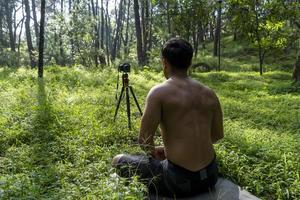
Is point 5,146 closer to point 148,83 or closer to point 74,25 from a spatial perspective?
point 148,83

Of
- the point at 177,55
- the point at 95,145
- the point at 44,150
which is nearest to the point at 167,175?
the point at 177,55

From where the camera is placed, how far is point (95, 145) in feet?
18.3

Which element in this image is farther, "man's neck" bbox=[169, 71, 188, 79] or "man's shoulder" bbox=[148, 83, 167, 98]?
"man's neck" bbox=[169, 71, 188, 79]

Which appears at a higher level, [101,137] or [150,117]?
[150,117]

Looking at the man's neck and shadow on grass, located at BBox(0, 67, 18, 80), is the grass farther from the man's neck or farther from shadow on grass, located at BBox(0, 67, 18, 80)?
shadow on grass, located at BBox(0, 67, 18, 80)

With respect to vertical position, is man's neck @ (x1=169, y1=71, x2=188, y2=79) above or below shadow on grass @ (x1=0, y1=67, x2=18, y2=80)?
above

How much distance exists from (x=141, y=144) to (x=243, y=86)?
34.4ft

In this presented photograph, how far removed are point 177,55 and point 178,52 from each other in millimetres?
32

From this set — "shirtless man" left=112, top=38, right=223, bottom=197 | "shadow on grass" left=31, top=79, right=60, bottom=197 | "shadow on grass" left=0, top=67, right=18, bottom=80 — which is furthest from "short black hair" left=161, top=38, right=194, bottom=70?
"shadow on grass" left=0, top=67, right=18, bottom=80

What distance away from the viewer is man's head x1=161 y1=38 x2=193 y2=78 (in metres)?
3.37

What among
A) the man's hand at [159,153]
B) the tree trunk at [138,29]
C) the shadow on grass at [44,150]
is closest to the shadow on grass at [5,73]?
the shadow on grass at [44,150]

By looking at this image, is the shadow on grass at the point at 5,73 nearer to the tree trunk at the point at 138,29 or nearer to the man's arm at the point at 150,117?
the tree trunk at the point at 138,29

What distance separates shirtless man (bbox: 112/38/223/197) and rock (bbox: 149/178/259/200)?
0.08m

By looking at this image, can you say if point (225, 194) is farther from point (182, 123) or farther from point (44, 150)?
point (44, 150)
